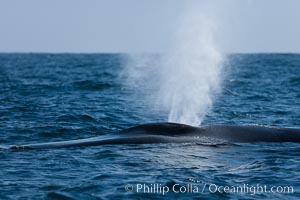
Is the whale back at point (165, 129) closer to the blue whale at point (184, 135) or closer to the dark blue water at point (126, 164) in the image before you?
the blue whale at point (184, 135)

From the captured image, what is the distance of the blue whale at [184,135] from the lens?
1780 cm

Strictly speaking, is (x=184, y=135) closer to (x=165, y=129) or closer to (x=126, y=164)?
(x=165, y=129)

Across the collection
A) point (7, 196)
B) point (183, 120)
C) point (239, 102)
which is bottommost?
point (7, 196)

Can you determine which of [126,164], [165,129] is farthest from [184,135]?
[126,164]

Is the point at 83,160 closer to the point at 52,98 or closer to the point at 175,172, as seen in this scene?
the point at 175,172

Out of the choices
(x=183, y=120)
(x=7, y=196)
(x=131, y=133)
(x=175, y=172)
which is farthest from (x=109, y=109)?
(x=7, y=196)

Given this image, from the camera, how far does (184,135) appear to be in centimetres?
1822

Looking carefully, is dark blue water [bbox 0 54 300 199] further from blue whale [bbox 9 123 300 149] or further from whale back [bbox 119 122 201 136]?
whale back [bbox 119 122 201 136]

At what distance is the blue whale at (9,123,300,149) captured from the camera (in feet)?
58.4

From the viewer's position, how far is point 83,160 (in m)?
15.7

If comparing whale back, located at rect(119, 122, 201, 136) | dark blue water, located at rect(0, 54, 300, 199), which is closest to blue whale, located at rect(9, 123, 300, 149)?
whale back, located at rect(119, 122, 201, 136)

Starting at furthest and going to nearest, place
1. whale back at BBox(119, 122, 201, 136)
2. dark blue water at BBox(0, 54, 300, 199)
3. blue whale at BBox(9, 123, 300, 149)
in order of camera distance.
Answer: whale back at BBox(119, 122, 201, 136) → blue whale at BBox(9, 123, 300, 149) → dark blue water at BBox(0, 54, 300, 199)

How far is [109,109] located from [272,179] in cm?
1557

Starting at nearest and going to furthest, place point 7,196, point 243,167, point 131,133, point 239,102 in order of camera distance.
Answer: point 7,196
point 243,167
point 131,133
point 239,102
